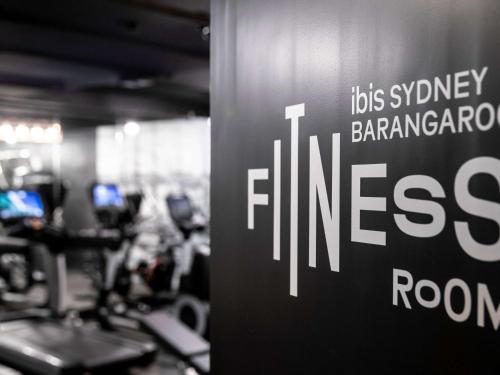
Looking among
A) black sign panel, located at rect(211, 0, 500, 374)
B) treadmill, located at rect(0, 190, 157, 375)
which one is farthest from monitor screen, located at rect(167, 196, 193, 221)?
black sign panel, located at rect(211, 0, 500, 374)

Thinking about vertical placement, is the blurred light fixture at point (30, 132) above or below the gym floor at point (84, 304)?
above

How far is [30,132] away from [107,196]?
3718 mm

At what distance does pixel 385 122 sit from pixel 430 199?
222 mm

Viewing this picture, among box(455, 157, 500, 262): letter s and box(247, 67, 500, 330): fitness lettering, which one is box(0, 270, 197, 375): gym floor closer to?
box(247, 67, 500, 330): fitness lettering

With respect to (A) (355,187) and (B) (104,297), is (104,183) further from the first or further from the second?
(A) (355,187)

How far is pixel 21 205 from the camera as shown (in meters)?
7.08

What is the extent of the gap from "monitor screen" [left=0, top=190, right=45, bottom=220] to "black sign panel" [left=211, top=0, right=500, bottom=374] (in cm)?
563

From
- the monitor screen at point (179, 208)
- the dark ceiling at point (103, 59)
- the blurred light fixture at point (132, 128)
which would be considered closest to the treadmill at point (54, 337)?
the monitor screen at point (179, 208)

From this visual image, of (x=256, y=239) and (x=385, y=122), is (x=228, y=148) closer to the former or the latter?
(x=256, y=239)

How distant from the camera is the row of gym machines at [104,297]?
4.96m

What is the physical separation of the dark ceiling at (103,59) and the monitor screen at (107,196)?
168 cm

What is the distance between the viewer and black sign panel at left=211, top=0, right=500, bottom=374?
111 cm

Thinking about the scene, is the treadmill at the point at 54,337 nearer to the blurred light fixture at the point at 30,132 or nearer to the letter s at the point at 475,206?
the blurred light fixture at the point at 30,132

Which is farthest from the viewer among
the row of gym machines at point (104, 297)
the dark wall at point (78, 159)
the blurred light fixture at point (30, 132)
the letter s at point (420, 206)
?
the dark wall at point (78, 159)
